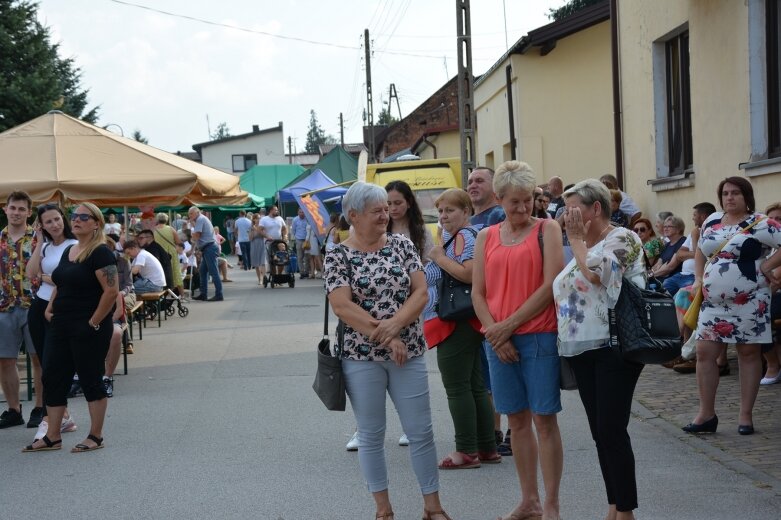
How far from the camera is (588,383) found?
519 centimetres

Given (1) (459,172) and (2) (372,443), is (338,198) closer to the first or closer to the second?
(1) (459,172)

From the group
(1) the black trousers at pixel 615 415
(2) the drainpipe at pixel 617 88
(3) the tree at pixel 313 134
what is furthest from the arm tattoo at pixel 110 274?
(3) the tree at pixel 313 134

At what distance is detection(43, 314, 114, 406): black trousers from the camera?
7.75m

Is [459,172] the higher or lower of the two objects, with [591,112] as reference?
lower

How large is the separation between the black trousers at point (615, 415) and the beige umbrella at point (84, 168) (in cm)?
851

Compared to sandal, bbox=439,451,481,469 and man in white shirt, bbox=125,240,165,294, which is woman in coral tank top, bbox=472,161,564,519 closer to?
sandal, bbox=439,451,481,469

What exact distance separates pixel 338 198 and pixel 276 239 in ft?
6.33

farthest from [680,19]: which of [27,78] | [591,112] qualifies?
[27,78]

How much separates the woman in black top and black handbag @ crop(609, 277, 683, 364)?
4.18m

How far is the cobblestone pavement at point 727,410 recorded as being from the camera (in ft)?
22.5

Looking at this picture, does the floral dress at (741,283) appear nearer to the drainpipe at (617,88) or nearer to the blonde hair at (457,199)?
the blonde hair at (457,199)

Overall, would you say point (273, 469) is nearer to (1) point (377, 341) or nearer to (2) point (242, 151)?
(1) point (377, 341)

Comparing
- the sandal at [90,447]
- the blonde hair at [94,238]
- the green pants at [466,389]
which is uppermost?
the blonde hair at [94,238]

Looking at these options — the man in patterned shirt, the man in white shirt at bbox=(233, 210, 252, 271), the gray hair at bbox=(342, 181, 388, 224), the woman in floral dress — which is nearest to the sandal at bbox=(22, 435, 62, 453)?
the man in patterned shirt
